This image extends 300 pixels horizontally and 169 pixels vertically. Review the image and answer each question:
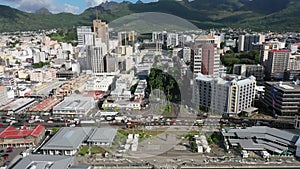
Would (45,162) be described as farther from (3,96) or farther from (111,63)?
(111,63)

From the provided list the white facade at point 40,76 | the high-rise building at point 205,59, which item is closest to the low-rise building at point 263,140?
the high-rise building at point 205,59

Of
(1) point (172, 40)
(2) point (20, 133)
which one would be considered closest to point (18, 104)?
(2) point (20, 133)

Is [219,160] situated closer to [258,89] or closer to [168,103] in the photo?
[168,103]

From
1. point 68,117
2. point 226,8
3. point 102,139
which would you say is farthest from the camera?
point 226,8

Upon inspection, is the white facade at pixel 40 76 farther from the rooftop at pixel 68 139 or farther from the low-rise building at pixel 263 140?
the low-rise building at pixel 263 140

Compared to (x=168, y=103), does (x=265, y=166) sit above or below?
below

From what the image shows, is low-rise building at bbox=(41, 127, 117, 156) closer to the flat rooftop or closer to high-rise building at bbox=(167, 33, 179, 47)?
the flat rooftop

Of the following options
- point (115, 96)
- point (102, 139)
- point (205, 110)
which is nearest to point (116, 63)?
point (115, 96)
